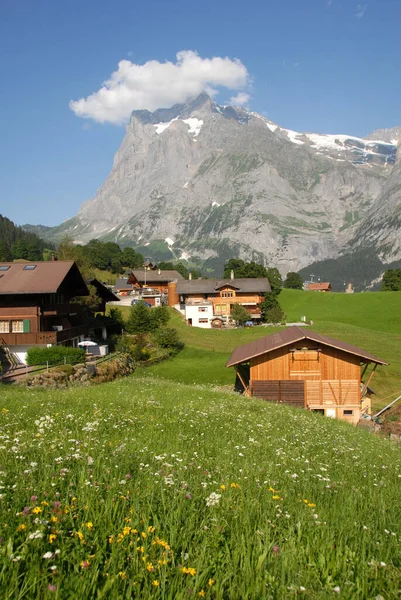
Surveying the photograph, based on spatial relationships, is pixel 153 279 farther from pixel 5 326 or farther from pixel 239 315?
pixel 5 326

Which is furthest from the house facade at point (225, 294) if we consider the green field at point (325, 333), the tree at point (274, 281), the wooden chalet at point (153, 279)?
the wooden chalet at point (153, 279)

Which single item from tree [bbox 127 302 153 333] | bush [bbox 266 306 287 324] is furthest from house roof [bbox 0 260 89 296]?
bush [bbox 266 306 287 324]

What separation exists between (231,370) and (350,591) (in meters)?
52.4

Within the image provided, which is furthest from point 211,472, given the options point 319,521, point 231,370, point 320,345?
point 231,370

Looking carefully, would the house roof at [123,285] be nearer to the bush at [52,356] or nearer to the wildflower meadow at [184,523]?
the bush at [52,356]

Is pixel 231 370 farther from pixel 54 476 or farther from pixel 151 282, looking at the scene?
pixel 151 282

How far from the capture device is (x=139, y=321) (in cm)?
7112

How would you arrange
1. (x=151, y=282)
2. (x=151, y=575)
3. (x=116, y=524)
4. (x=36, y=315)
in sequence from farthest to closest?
(x=151, y=282) → (x=36, y=315) → (x=116, y=524) → (x=151, y=575)

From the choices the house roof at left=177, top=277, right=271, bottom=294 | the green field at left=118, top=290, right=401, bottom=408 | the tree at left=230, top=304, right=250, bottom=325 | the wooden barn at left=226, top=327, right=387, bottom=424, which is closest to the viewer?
the wooden barn at left=226, top=327, right=387, bottom=424

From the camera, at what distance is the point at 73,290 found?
56781 mm

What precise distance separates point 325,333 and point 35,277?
5260 centimetres

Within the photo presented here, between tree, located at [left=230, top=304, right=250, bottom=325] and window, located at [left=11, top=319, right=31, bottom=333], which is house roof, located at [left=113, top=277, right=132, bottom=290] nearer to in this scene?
tree, located at [left=230, top=304, right=250, bottom=325]

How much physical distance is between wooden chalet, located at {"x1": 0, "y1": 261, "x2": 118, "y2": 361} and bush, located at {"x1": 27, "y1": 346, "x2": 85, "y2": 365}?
2.70 meters

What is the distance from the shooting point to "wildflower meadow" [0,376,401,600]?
4.38 meters
